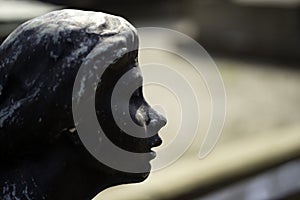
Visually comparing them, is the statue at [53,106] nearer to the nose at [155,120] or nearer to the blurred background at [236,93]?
the nose at [155,120]

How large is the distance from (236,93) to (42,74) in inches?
259

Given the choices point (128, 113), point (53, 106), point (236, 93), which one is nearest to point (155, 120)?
point (128, 113)

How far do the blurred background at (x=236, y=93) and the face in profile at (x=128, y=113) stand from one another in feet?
6.81

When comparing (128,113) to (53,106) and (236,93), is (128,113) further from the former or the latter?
(236,93)

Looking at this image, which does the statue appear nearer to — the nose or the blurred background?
the nose

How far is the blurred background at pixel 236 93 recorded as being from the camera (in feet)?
13.6

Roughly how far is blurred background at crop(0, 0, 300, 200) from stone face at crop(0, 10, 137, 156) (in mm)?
2177

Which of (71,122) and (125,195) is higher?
(71,122)

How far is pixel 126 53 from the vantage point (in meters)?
1.42

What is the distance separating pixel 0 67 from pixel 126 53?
8.9 inches

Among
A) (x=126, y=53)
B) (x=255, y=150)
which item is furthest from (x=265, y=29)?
(x=126, y=53)

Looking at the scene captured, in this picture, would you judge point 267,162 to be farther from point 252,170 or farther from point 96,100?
point 96,100

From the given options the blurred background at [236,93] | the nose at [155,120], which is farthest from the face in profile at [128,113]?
the blurred background at [236,93]

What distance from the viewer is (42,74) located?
1353 millimetres
